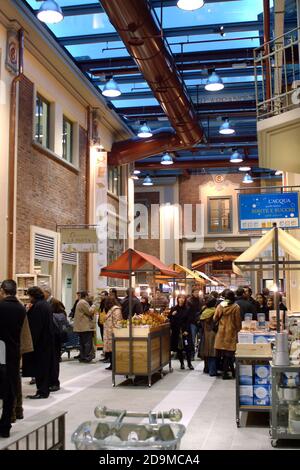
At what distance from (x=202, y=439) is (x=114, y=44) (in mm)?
10624

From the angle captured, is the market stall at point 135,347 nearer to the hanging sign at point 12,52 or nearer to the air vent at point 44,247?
the air vent at point 44,247

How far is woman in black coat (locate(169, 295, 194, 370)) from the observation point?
40.4 ft

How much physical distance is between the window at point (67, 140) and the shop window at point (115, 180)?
3.95m

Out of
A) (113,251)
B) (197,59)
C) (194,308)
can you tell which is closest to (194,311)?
(194,308)

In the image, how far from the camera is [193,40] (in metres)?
14.2

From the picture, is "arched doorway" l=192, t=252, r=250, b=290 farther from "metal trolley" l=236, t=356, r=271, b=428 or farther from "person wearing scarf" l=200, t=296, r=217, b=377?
"metal trolley" l=236, t=356, r=271, b=428

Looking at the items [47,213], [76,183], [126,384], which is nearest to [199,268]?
[76,183]

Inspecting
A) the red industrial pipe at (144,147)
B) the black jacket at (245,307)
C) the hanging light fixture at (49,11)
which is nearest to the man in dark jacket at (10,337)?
the hanging light fixture at (49,11)

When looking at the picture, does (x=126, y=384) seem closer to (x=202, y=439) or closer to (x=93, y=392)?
(x=93, y=392)

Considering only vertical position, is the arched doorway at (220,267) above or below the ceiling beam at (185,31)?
below

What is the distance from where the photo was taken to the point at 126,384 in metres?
10.3

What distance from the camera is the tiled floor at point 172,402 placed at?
6.50 metres

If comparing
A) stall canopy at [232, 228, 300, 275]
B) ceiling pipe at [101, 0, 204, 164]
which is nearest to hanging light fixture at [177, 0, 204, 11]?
ceiling pipe at [101, 0, 204, 164]

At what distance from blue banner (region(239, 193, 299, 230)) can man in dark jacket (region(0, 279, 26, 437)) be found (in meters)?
4.27
